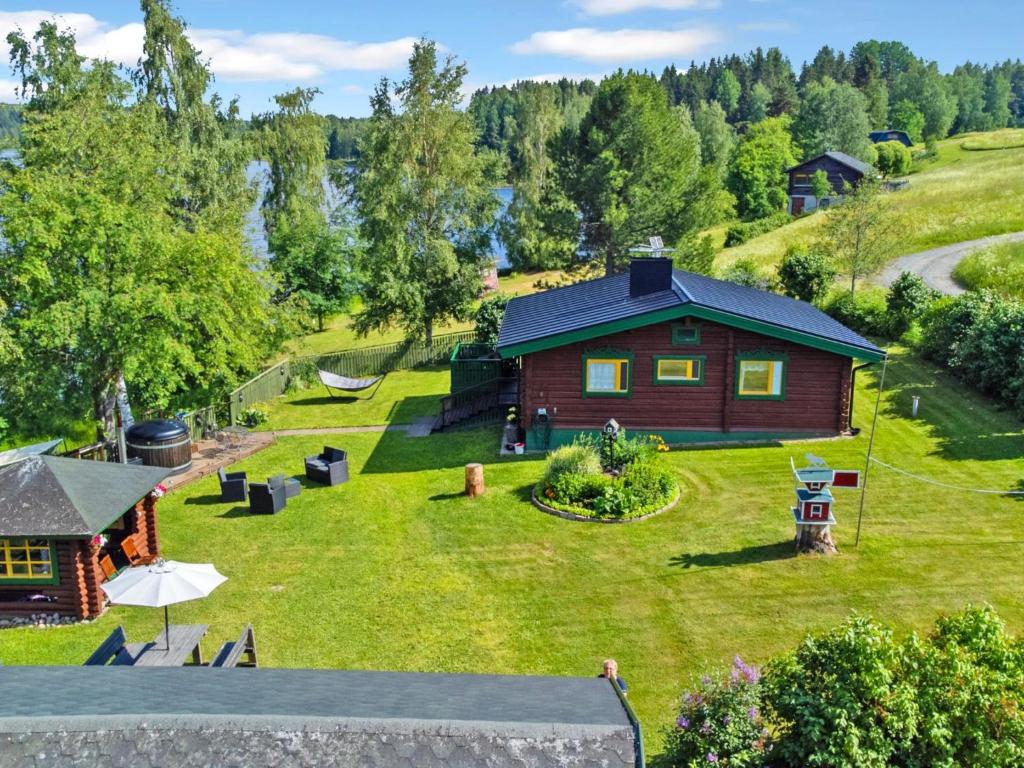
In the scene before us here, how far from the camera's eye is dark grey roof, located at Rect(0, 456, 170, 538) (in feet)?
46.0

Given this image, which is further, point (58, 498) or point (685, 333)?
point (685, 333)

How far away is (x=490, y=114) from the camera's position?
506 ft

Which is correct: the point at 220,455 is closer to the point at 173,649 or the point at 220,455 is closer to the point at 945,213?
the point at 173,649

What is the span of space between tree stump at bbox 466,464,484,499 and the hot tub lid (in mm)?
8471

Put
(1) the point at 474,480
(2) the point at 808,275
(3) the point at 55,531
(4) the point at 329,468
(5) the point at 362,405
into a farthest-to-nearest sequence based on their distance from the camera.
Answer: (2) the point at 808,275
(5) the point at 362,405
(4) the point at 329,468
(1) the point at 474,480
(3) the point at 55,531

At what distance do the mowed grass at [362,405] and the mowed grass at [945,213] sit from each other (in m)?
25.2

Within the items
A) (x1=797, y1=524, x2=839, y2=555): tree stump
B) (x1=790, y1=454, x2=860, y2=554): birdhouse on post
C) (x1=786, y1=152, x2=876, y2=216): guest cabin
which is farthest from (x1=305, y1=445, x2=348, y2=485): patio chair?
(x1=786, y1=152, x2=876, y2=216): guest cabin

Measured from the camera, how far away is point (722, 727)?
788 cm

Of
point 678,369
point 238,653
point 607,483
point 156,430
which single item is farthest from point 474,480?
point 156,430

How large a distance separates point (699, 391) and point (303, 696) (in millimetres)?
18511

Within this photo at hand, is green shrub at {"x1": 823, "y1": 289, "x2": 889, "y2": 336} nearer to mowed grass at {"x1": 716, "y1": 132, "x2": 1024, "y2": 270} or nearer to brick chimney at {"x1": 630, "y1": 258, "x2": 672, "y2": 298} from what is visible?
mowed grass at {"x1": 716, "y1": 132, "x2": 1024, "y2": 270}

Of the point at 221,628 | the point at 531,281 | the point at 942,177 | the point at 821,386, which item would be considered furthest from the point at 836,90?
the point at 221,628

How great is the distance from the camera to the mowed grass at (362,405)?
28250 millimetres

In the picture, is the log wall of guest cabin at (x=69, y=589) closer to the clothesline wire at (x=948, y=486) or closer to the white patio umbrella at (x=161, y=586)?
the white patio umbrella at (x=161, y=586)
